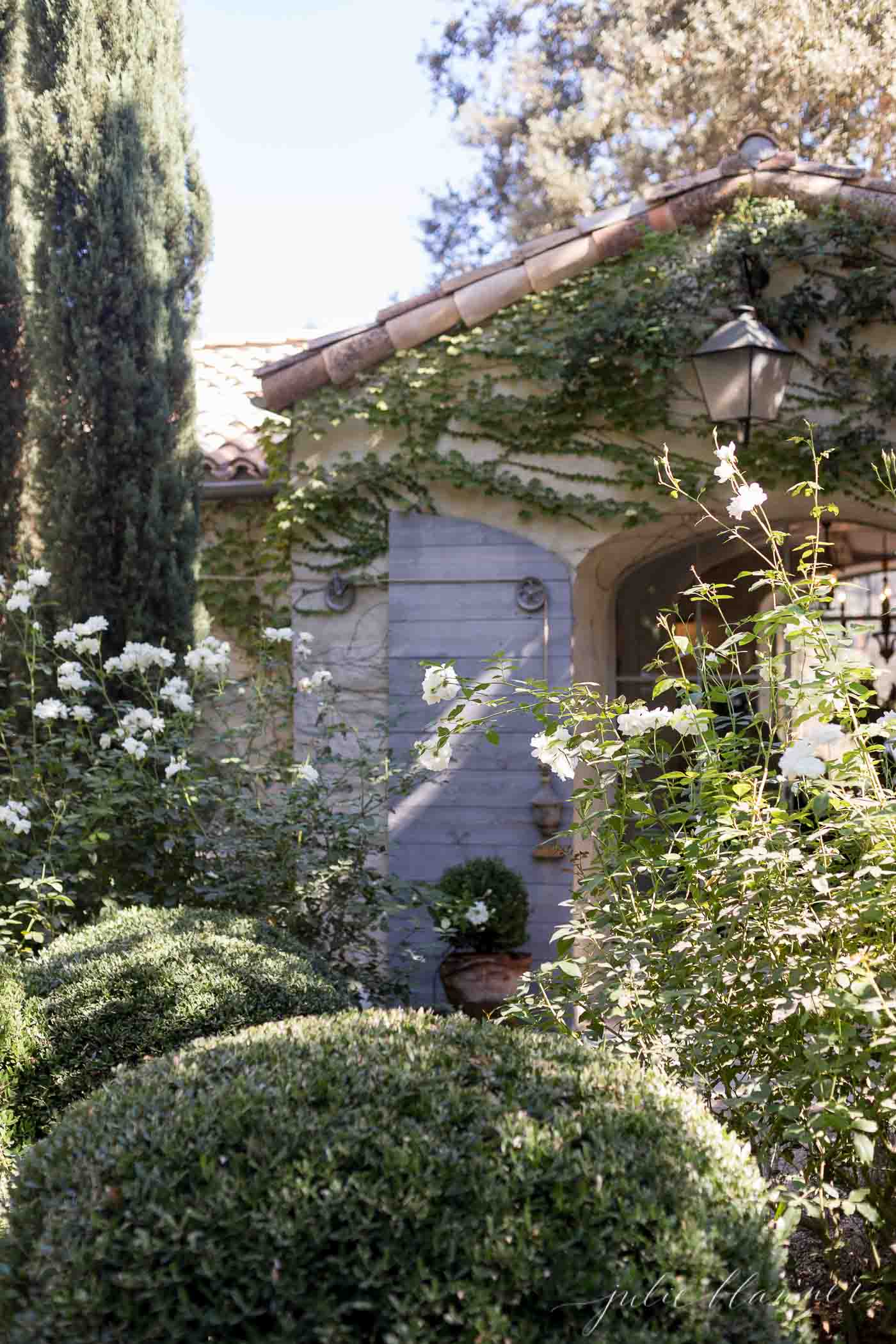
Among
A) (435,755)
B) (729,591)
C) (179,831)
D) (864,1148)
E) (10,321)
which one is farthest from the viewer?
(729,591)

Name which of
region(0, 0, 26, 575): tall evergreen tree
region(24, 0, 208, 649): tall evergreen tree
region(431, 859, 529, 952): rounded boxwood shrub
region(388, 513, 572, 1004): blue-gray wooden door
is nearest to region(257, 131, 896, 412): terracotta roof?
region(24, 0, 208, 649): tall evergreen tree

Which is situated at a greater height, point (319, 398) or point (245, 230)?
point (245, 230)

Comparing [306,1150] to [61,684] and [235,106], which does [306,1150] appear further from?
[235,106]

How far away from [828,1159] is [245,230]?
20.9m

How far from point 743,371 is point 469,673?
2121 millimetres

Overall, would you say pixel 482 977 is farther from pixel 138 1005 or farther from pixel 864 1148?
pixel 864 1148

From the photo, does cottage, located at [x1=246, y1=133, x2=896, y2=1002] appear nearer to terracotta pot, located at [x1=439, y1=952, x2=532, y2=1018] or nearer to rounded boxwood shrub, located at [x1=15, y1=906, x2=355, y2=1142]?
terracotta pot, located at [x1=439, y1=952, x2=532, y2=1018]

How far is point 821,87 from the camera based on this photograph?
1321cm

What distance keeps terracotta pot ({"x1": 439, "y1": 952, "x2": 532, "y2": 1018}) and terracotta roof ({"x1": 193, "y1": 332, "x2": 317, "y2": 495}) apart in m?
2.94

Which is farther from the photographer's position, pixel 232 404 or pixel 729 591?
pixel 232 404

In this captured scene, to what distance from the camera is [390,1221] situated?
176cm

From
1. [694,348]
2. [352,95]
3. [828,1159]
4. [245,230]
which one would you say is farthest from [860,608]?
[245,230]
